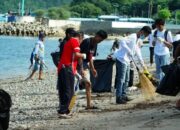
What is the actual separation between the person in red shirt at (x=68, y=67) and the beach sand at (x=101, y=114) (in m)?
0.49

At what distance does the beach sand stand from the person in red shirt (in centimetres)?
49

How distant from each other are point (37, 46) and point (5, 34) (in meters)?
86.6

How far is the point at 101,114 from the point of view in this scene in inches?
443

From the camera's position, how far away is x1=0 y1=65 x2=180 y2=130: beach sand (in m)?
9.40

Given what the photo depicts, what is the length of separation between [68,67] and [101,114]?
3.71 feet

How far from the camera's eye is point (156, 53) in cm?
1434

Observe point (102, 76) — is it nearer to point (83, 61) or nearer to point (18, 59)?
point (83, 61)

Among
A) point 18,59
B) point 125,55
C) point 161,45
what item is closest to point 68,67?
point 125,55

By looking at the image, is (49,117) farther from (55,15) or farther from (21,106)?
(55,15)

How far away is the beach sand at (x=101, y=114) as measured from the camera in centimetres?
940

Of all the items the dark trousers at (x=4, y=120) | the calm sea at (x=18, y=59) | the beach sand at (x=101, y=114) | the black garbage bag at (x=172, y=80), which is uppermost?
the black garbage bag at (x=172, y=80)

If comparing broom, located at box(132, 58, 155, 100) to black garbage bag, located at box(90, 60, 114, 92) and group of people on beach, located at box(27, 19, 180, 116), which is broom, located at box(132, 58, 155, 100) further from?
black garbage bag, located at box(90, 60, 114, 92)

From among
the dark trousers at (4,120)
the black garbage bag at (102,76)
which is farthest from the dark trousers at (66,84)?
the black garbage bag at (102,76)

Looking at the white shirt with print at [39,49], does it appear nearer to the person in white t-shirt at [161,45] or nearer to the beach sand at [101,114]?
the beach sand at [101,114]
